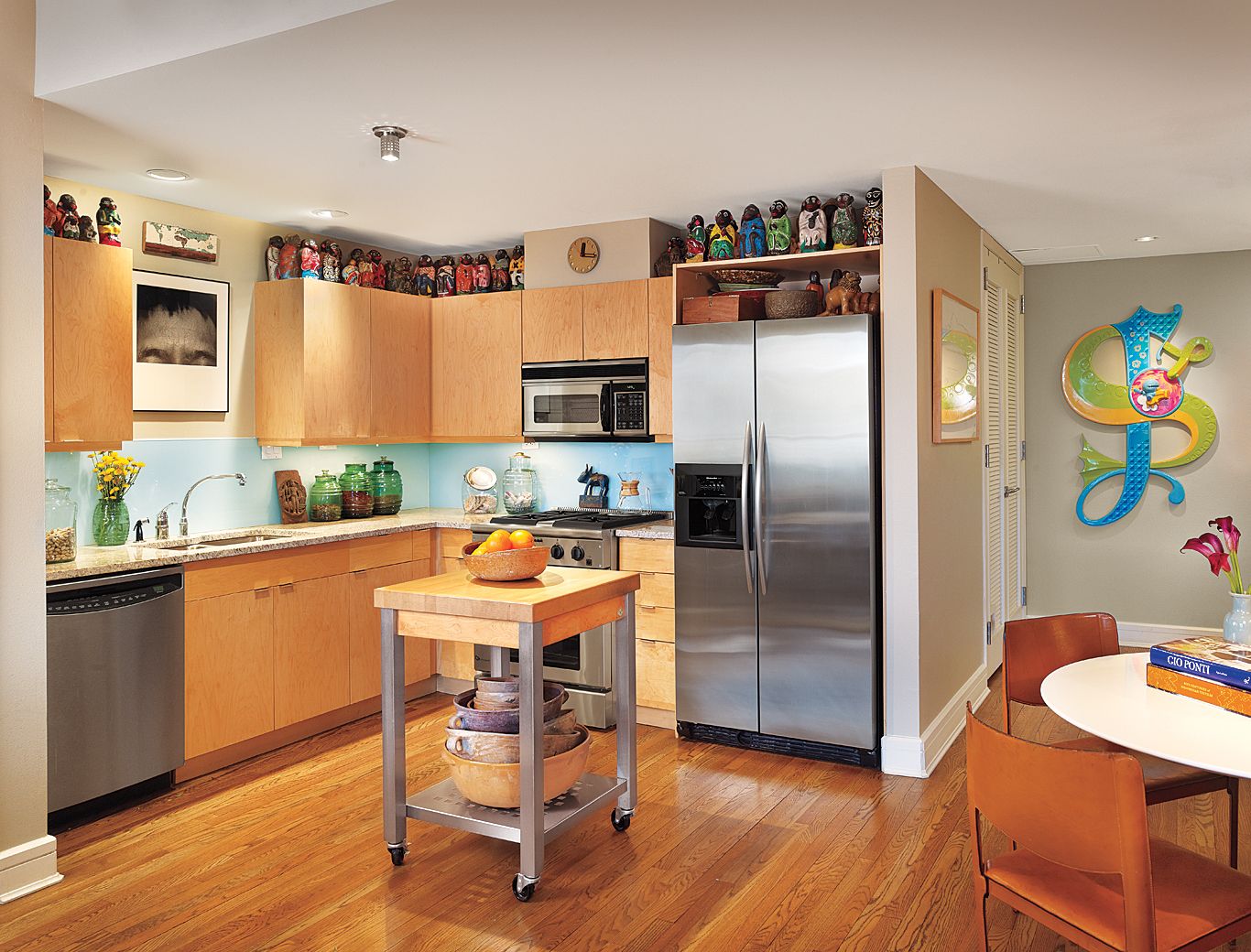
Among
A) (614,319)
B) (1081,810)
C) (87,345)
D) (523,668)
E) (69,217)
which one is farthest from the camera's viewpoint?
(614,319)

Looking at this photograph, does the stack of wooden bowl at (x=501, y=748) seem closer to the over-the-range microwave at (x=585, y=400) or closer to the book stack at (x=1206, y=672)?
the book stack at (x=1206, y=672)

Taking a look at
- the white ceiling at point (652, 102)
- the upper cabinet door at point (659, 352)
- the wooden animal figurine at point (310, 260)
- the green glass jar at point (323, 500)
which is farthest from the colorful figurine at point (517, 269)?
the green glass jar at point (323, 500)

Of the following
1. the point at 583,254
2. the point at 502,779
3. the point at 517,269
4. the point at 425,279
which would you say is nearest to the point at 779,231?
the point at 583,254

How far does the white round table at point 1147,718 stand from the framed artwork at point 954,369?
1788 millimetres

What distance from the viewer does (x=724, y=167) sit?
380cm

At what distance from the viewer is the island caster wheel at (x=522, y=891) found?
2.80m

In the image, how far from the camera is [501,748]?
2918mm

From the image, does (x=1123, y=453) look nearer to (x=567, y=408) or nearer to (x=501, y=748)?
(x=567, y=408)

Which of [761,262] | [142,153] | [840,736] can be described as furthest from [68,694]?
[761,262]

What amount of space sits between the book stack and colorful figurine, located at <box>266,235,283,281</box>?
13.8 ft

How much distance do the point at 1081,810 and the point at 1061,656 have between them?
124cm

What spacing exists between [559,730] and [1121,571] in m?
4.37

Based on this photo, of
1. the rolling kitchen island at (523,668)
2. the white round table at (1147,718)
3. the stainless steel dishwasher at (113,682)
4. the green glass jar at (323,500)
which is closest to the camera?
the white round table at (1147,718)

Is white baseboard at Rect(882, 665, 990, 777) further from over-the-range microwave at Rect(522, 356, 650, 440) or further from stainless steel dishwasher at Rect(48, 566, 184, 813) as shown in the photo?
stainless steel dishwasher at Rect(48, 566, 184, 813)
